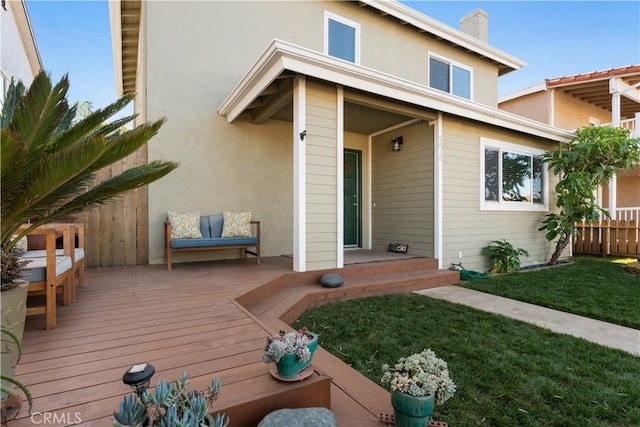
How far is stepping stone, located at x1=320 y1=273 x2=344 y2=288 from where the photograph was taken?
4062 millimetres

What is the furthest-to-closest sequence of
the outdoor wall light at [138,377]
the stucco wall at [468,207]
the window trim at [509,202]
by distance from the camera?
the window trim at [509,202]
the stucco wall at [468,207]
the outdoor wall light at [138,377]

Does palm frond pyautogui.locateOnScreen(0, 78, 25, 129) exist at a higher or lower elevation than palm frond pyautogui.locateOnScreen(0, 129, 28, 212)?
higher

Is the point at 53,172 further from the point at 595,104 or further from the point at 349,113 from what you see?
the point at 595,104

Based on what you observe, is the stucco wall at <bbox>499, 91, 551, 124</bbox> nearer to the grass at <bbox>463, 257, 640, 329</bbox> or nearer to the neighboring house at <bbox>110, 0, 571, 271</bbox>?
the neighboring house at <bbox>110, 0, 571, 271</bbox>

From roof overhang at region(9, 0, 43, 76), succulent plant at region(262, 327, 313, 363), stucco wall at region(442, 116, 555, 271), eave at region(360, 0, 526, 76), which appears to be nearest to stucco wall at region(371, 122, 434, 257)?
stucco wall at region(442, 116, 555, 271)

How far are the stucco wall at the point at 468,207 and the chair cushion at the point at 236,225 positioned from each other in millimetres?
3405

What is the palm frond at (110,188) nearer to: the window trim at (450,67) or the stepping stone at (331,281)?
the stepping stone at (331,281)

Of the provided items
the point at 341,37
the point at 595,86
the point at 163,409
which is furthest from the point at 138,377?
the point at 595,86

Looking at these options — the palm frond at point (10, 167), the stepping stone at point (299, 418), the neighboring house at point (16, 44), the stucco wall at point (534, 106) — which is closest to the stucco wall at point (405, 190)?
the stepping stone at point (299, 418)

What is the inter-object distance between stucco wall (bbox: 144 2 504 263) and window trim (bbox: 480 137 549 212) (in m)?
3.72

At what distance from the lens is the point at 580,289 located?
15.4 ft

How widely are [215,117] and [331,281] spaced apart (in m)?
3.55

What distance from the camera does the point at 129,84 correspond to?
8766mm

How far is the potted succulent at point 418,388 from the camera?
1355mm
